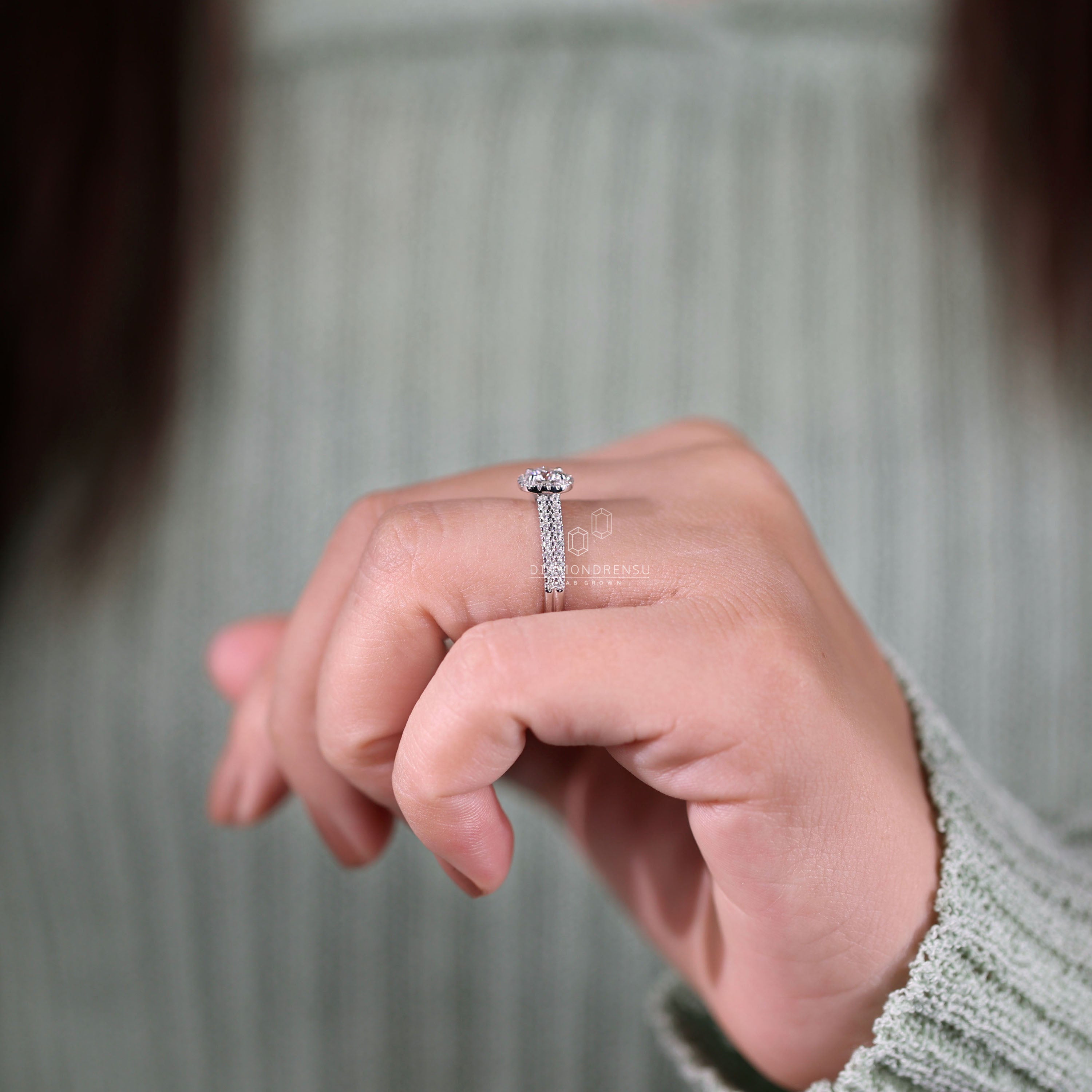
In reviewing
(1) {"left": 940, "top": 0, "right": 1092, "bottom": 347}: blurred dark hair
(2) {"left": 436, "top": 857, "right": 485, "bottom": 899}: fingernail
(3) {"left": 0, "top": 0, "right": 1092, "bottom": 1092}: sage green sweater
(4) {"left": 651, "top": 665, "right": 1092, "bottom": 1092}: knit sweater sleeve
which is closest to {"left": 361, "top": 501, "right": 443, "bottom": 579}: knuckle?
(2) {"left": 436, "top": 857, "right": 485, "bottom": 899}: fingernail

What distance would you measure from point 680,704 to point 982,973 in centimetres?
22

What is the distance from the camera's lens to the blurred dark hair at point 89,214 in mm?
990

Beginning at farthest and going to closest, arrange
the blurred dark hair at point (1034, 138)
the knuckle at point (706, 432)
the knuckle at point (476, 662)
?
the blurred dark hair at point (1034, 138) → the knuckle at point (706, 432) → the knuckle at point (476, 662)

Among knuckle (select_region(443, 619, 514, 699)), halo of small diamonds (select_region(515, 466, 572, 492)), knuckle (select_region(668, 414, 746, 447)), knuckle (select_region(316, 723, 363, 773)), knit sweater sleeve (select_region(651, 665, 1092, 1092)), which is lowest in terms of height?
knit sweater sleeve (select_region(651, 665, 1092, 1092))

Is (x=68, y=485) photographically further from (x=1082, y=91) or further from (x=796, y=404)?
(x=1082, y=91)

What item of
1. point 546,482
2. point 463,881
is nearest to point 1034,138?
point 546,482

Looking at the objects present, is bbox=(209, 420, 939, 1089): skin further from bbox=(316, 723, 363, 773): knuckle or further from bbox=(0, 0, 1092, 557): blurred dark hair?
bbox=(0, 0, 1092, 557): blurred dark hair

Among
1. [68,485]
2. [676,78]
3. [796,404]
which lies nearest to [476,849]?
[796,404]

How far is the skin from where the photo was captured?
0.38 m

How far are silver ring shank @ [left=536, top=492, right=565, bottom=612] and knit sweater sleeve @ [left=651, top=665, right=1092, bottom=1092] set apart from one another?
0.22 meters

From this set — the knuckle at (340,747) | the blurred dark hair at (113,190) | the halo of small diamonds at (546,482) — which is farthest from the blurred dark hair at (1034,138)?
the knuckle at (340,747)

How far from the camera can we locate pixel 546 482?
0.43 m

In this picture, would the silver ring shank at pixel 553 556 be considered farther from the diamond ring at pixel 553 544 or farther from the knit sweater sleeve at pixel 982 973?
the knit sweater sleeve at pixel 982 973

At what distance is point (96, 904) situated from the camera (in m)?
1.00
